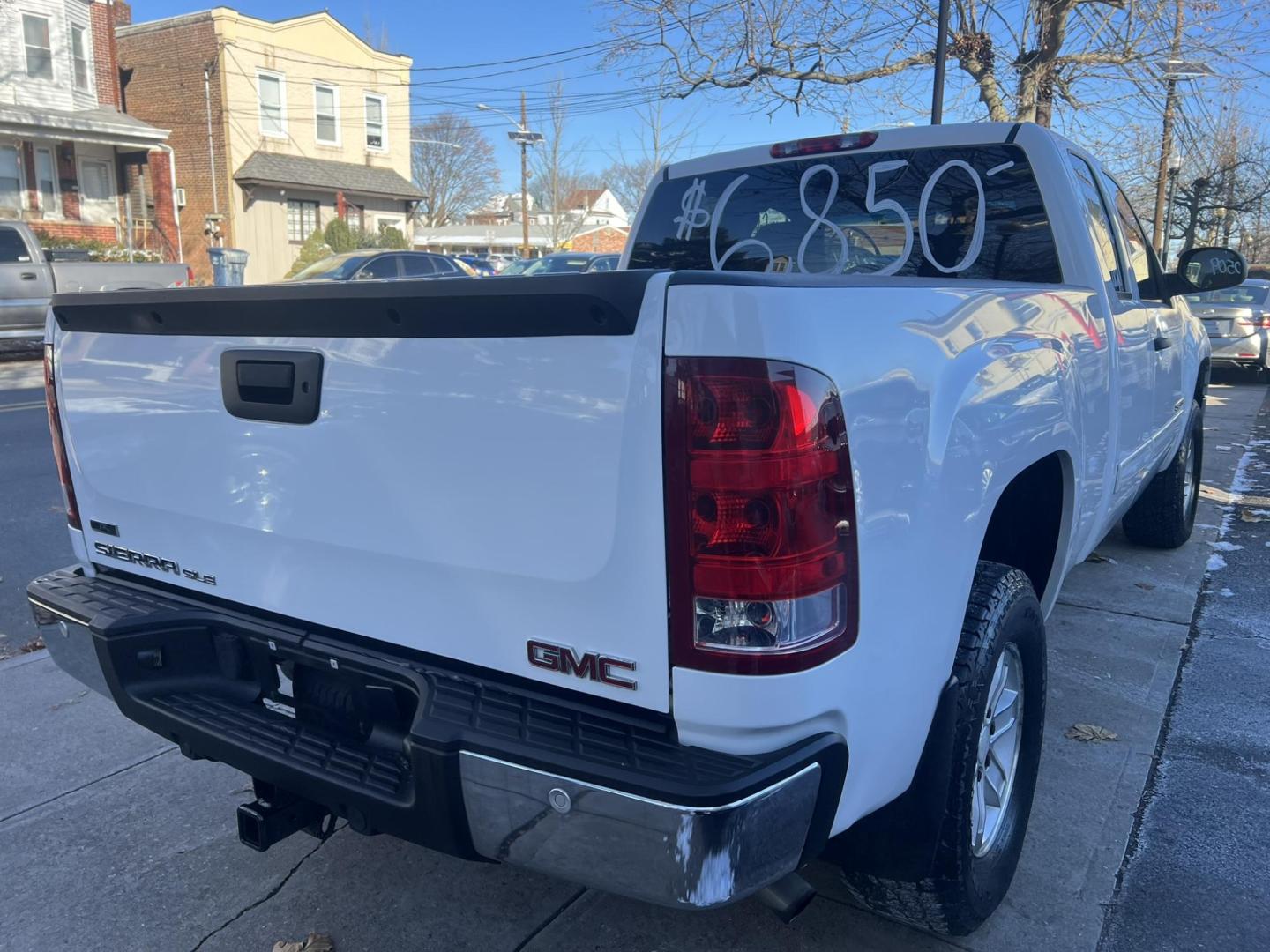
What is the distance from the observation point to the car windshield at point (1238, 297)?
15.1 m

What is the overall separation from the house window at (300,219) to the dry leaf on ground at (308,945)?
94.5 feet

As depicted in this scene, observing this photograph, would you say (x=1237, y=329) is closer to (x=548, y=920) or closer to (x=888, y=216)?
(x=888, y=216)

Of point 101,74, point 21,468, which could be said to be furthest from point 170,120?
point 21,468

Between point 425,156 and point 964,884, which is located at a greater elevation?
point 425,156

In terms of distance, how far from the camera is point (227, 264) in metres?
17.3

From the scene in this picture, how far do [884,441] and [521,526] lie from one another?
69 centimetres

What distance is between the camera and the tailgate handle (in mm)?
2182

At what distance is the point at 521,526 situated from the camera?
1.95 m

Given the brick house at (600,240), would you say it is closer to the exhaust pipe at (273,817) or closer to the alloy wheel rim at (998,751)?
the alloy wheel rim at (998,751)

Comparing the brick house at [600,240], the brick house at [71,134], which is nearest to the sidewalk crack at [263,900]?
the brick house at [71,134]

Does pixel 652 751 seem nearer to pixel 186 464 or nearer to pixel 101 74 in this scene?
pixel 186 464

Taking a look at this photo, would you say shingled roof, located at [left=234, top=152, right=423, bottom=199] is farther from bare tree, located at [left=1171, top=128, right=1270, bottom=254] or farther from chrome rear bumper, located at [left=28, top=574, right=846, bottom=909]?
chrome rear bumper, located at [left=28, top=574, right=846, bottom=909]

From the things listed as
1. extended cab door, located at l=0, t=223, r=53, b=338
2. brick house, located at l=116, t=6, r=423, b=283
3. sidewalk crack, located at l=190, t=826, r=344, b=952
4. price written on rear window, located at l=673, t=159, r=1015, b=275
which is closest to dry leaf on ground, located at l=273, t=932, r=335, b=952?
sidewalk crack, located at l=190, t=826, r=344, b=952

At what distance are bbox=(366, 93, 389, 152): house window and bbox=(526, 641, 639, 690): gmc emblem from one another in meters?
32.1
